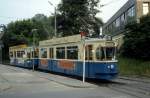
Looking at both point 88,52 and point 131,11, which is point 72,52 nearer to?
point 88,52

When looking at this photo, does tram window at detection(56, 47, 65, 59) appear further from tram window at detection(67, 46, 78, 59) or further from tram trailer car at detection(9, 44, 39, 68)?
tram trailer car at detection(9, 44, 39, 68)

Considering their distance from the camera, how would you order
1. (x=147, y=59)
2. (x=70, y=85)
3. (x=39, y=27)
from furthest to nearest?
(x=39, y=27)
(x=147, y=59)
(x=70, y=85)

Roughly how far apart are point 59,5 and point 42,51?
2379 cm

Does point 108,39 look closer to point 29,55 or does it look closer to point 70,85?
point 70,85

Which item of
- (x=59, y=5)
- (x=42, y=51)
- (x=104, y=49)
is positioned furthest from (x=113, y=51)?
(x=59, y=5)

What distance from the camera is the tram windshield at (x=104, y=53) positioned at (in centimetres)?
2708

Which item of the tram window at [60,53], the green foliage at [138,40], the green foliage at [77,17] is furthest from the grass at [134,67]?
the green foliage at [77,17]

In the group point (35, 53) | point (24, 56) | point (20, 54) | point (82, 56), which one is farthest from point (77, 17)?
point (82, 56)

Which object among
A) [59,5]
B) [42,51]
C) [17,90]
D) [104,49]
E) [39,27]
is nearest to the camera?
[17,90]

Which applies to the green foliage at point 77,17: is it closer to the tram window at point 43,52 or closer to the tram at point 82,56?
the tram window at point 43,52

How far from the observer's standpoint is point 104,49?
2705 centimetres

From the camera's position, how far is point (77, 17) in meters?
62.7

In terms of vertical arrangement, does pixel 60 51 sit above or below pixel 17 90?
above

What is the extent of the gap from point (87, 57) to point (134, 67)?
51.9 feet
